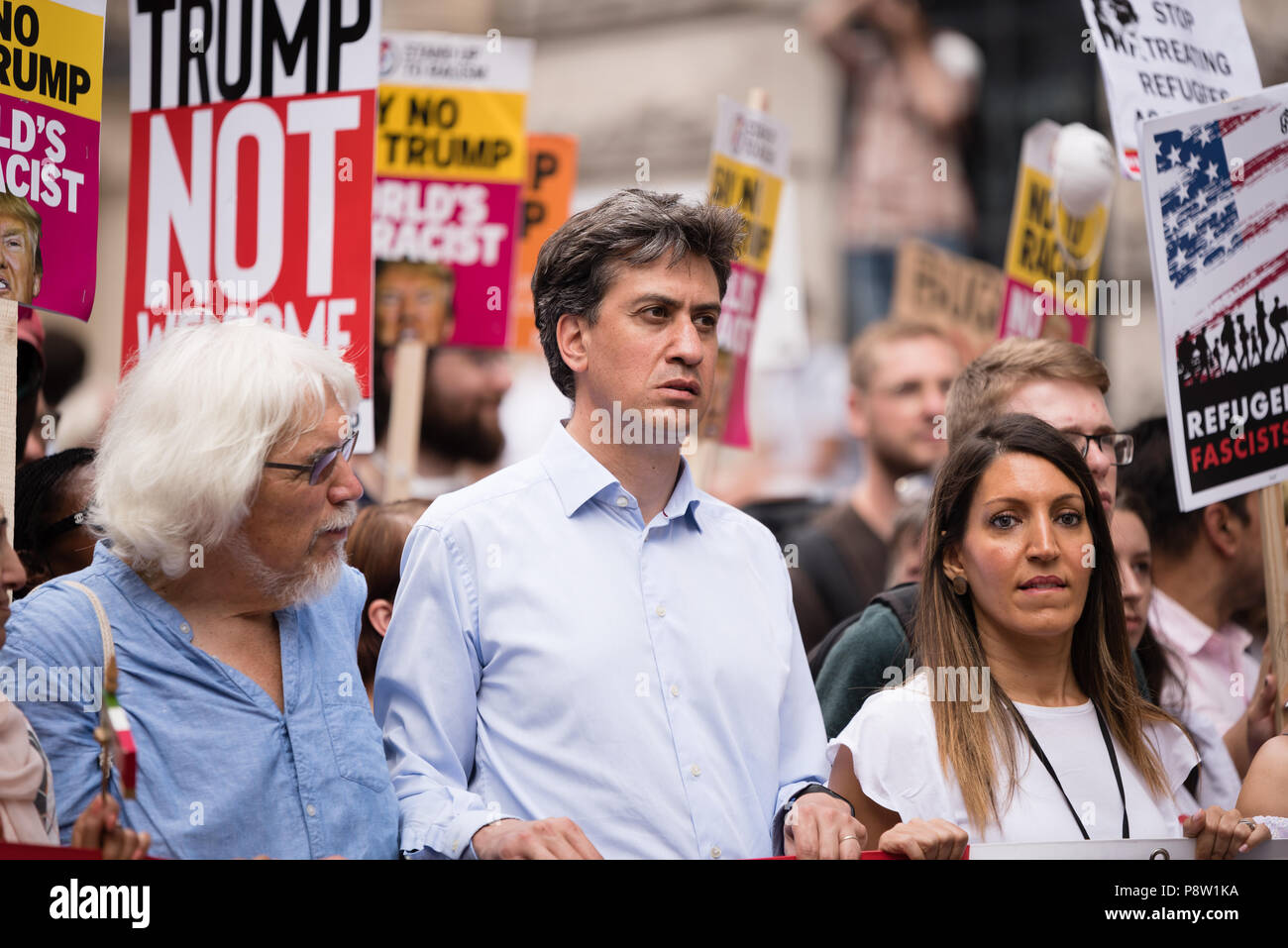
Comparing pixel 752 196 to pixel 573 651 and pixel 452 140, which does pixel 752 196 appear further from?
pixel 573 651

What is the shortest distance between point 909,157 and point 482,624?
32.4 ft

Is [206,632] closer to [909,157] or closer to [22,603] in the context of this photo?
[22,603]

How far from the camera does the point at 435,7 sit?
43.0ft

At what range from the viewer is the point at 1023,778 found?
3.08 metres

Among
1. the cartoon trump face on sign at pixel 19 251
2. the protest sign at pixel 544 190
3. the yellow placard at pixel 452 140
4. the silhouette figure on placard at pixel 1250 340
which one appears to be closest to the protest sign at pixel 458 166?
the yellow placard at pixel 452 140

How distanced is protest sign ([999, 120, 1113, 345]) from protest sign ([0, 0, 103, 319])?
3147 mm

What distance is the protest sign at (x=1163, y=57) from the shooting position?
440 centimetres

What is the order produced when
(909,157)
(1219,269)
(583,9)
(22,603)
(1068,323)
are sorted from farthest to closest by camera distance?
(583,9) → (909,157) → (1068,323) → (1219,269) → (22,603)

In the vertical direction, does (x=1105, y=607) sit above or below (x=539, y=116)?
below

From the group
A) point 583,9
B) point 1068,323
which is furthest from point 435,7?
point 1068,323

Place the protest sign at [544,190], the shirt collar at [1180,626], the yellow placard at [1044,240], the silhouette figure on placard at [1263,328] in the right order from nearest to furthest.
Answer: the silhouette figure on placard at [1263,328] → the shirt collar at [1180,626] → the yellow placard at [1044,240] → the protest sign at [544,190]

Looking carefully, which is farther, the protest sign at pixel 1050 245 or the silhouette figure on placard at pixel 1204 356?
the protest sign at pixel 1050 245

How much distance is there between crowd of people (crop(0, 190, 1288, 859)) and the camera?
2.69 m

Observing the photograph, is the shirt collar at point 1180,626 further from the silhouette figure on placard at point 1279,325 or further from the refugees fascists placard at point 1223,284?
the silhouette figure on placard at point 1279,325
